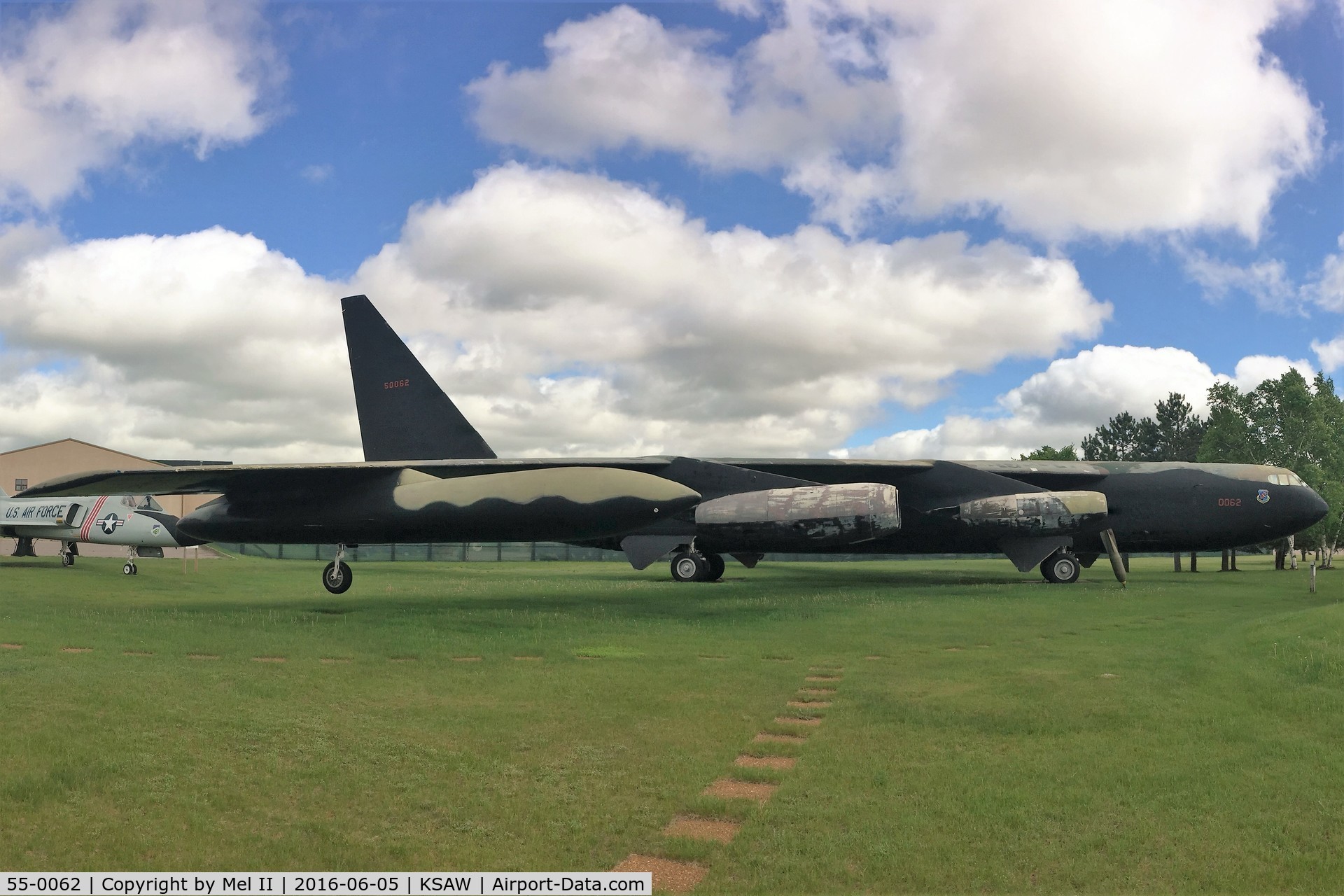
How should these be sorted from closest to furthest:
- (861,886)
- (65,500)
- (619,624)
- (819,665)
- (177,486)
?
(861,886) → (819,665) → (619,624) → (177,486) → (65,500)

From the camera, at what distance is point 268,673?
8023 mm

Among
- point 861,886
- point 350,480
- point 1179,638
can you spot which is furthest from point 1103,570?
point 861,886

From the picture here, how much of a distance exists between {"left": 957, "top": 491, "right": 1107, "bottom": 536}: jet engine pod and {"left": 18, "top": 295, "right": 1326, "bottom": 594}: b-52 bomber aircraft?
3cm

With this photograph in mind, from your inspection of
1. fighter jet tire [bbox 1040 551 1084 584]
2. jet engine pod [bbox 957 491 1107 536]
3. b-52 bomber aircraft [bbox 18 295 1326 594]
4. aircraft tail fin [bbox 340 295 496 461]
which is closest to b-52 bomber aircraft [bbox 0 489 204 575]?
aircraft tail fin [bbox 340 295 496 461]

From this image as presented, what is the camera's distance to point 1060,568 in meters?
21.4

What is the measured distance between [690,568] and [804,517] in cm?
691

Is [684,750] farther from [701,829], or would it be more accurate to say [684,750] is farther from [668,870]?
[668,870]

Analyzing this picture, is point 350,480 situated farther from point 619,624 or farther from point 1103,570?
point 1103,570

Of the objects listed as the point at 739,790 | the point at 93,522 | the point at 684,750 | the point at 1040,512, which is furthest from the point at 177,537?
the point at 739,790

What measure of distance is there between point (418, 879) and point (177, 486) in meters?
14.0

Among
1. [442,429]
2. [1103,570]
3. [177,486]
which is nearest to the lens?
[177,486]

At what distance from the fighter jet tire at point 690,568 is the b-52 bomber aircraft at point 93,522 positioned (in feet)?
50.6
